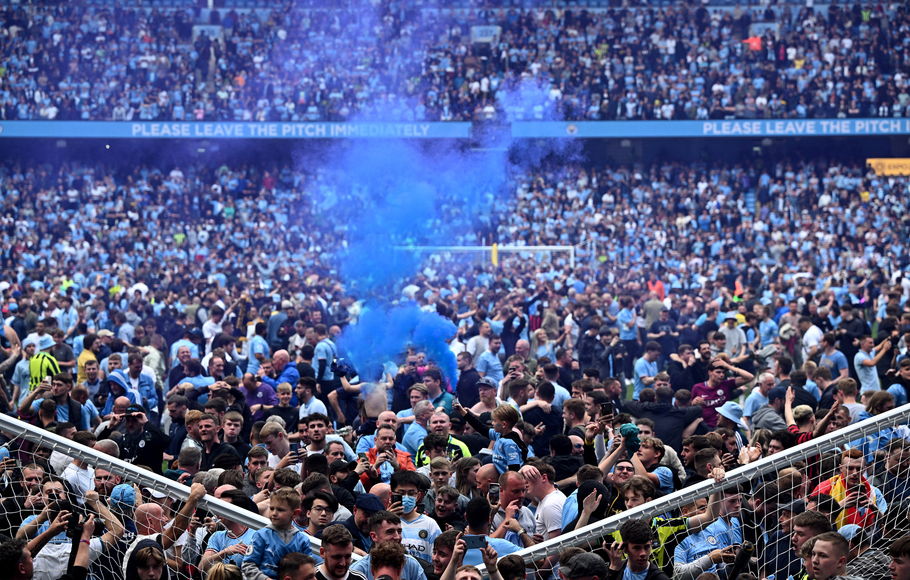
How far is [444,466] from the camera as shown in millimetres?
6105

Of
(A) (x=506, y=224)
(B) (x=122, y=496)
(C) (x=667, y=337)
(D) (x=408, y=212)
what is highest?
(D) (x=408, y=212)

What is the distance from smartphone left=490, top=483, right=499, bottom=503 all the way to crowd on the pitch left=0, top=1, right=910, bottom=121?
22.1 metres

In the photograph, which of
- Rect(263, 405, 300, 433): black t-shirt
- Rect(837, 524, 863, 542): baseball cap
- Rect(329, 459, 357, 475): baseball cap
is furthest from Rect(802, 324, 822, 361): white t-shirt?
Rect(329, 459, 357, 475): baseball cap

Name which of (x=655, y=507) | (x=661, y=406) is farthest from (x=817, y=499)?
(x=661, y=406)

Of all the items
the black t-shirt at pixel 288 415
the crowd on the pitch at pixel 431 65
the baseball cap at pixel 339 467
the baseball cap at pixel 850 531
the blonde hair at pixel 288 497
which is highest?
the crowd on the pitch at pixel 431 65

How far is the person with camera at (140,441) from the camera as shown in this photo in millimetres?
7242

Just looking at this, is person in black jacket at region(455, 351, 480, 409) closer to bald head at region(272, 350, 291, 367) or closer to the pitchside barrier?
bald head at region(272, 350, 291, 367)

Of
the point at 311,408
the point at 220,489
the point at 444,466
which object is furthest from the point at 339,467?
the point at 311,408

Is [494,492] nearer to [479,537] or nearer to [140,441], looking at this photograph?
[479,537]

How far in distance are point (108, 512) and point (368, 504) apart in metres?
1.35

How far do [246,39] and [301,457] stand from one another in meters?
26.2

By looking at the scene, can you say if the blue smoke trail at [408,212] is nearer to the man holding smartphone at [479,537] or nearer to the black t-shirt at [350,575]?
the man holding smartphone at [479,537]

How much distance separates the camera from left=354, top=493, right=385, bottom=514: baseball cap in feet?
17.0

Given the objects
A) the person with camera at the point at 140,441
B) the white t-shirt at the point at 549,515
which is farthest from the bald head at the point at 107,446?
the white t-shirt at the point at 549,515
